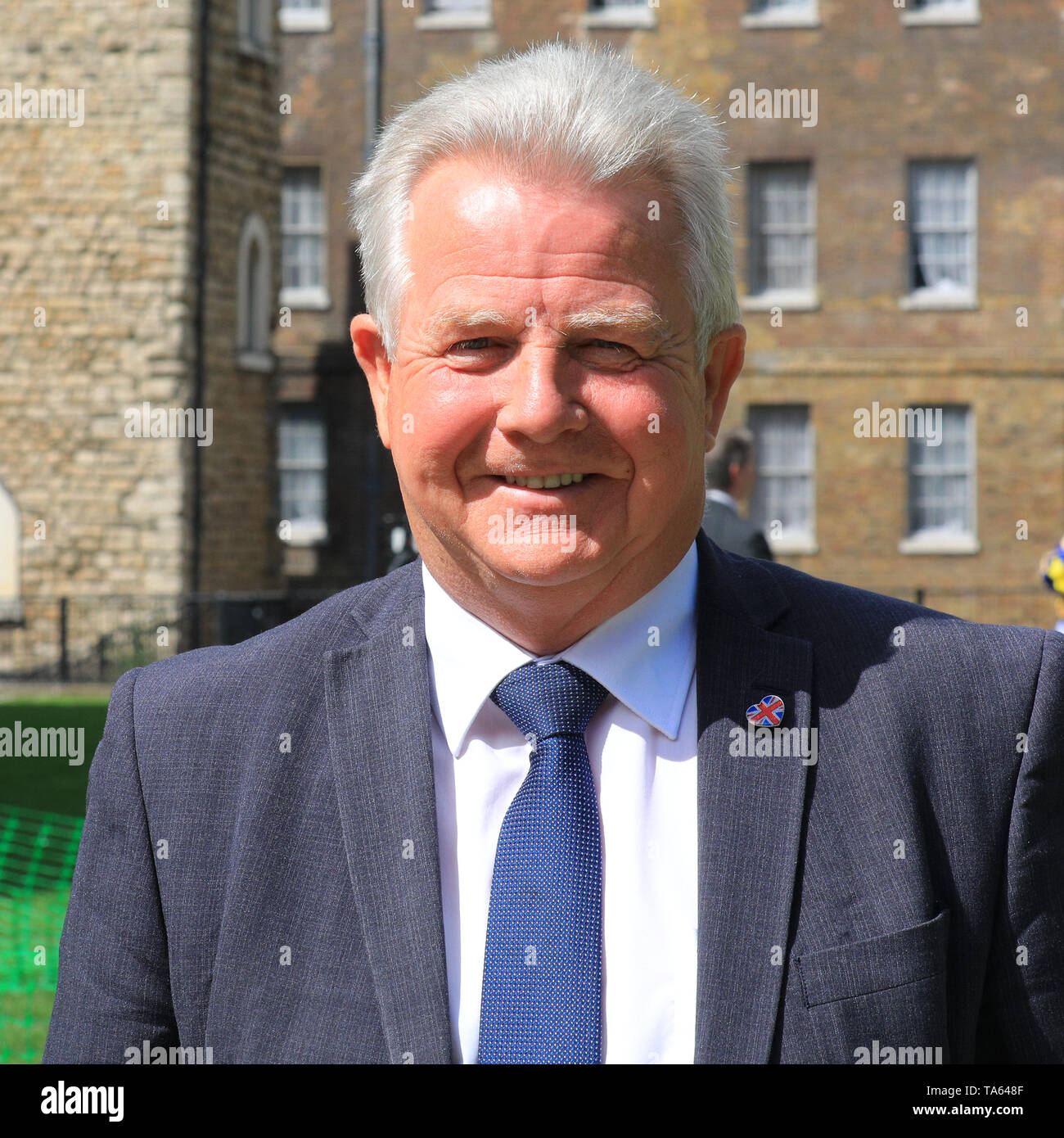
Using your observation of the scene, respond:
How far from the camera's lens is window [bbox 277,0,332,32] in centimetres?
2519

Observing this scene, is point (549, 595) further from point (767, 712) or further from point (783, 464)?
point (783, 464)

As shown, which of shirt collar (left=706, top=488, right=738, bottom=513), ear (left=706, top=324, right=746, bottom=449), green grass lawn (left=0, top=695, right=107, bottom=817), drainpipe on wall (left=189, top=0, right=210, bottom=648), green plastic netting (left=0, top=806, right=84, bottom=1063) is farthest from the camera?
drainpipe on wall (left=189, top=0, right=210, bottom=648)

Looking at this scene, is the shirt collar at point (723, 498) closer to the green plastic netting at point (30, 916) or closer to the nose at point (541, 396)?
the green plastic netting at point (30, 916)

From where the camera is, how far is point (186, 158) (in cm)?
1853

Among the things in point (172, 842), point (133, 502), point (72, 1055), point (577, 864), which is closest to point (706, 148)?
point (577, 864)

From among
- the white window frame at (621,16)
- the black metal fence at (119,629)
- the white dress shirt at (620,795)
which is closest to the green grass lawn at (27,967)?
the white dress shirt at (620,795)

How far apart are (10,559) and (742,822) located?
61.2 feet

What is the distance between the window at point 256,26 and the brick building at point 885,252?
15.3 feet

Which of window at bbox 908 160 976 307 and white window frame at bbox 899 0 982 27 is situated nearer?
white window frame at bbox 899 0 982 27

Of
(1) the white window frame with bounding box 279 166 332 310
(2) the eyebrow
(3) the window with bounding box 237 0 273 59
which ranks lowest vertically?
(2) the eyebrow

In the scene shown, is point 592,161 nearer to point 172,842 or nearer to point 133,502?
point 172,842

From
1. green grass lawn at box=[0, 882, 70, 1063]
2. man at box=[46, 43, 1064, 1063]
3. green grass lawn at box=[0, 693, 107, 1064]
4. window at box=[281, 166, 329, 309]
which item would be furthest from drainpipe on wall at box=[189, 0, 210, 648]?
man at box=[46, 43, 1064, 1063]

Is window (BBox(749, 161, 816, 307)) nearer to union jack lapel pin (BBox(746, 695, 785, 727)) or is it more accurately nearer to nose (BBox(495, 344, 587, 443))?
union jack lapel pin (BBox(746, 695, 785, 727))

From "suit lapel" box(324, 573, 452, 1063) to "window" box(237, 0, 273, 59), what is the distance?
18.7 metres
